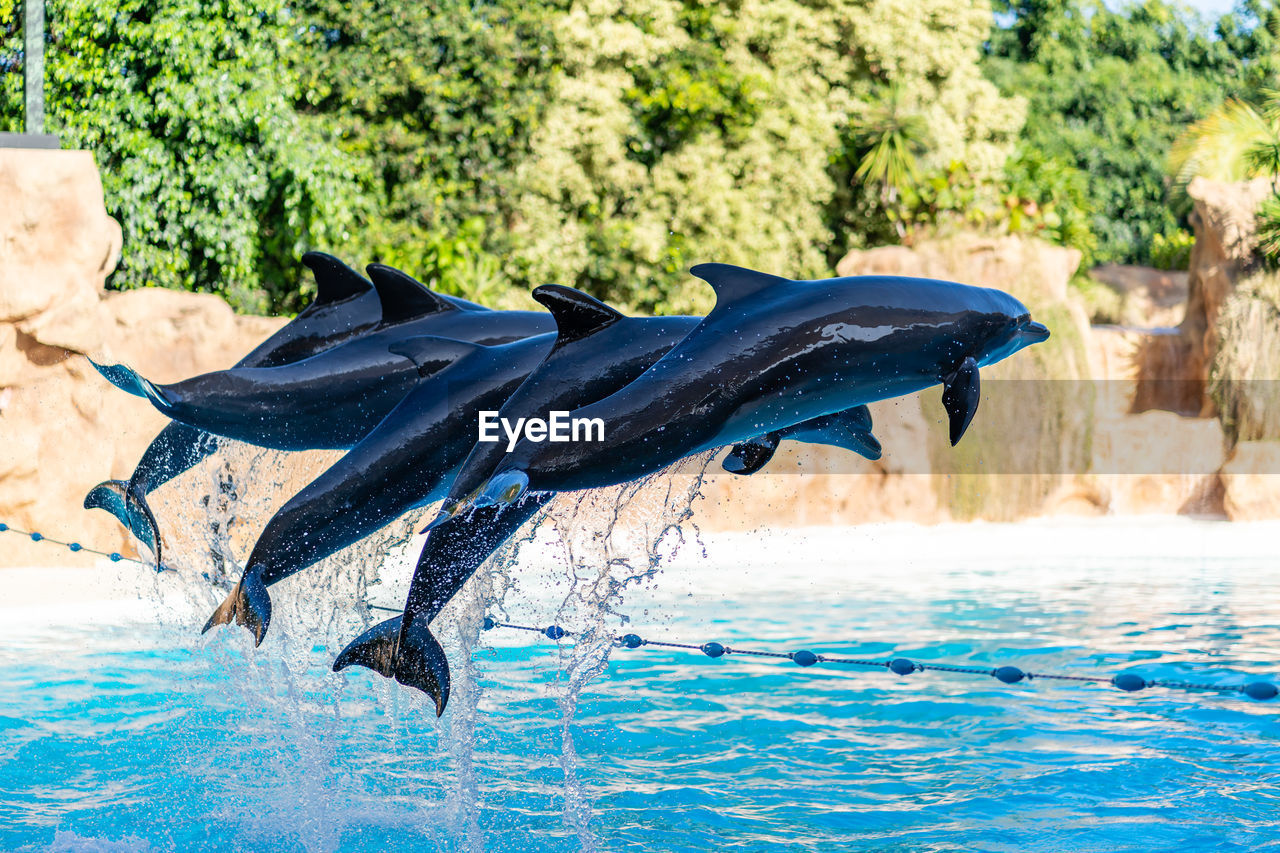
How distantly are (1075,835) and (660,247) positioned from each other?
1255 centimetres

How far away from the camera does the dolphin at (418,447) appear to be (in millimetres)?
3914

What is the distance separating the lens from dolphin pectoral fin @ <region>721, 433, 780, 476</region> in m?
4.43

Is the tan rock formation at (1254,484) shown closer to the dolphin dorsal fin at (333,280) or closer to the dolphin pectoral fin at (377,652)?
the dolphin dorsal fin at (333,280)

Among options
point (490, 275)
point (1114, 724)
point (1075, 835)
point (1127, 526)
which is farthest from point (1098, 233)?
point (1075, 835)

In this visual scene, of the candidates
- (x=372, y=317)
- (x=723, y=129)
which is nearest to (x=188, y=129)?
(x=723, y=129)

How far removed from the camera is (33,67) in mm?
11297

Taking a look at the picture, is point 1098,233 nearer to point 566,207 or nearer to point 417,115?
point 566,207

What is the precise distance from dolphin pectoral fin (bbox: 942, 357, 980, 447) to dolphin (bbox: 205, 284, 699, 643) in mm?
811

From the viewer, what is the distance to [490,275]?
51.9 ft

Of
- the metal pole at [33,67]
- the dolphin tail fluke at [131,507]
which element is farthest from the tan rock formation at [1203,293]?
the dolphin tail fluke at [131,507]

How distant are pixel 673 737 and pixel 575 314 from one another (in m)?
3.23

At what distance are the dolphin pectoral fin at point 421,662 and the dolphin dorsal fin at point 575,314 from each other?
1.05m

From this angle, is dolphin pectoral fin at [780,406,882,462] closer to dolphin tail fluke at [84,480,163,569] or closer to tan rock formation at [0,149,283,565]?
dolphin tail fluke at [84,480,163,569]

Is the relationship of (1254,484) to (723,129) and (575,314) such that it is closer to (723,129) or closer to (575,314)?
(723,129)
